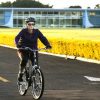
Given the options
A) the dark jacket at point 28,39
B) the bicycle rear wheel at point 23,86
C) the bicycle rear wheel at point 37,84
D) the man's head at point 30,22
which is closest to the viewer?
the bicycle rear wheel at point 37,84

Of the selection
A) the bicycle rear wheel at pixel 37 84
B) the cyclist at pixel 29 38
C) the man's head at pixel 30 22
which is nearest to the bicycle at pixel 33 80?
the bicycle rear wheel at pixel 37 84

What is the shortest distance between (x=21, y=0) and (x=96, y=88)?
160m

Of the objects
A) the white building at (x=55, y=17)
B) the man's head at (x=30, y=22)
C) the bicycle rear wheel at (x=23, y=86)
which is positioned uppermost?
the man's head at (x=30, y=22)

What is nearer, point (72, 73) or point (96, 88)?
point (96, 88)

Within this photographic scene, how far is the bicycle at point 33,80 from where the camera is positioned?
9797 mm

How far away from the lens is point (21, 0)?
560 feet

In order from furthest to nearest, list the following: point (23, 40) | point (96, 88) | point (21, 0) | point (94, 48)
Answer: point (21, 0)
point (94, 48)
point (96, 88)
point (23, 40)

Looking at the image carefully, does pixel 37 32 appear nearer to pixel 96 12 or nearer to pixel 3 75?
pixel 3 75

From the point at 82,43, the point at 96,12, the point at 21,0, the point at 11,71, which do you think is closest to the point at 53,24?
the point at 96,12

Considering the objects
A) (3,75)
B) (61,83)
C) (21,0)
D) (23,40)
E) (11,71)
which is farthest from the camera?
(21,0)

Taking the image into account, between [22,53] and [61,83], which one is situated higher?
[22,53]

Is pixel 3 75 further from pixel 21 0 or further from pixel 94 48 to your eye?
pixel 21 0

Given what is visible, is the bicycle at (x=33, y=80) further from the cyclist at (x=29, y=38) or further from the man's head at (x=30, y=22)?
the man's head at (x=30, y=22)

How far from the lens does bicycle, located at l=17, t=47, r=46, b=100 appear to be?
980 cm
